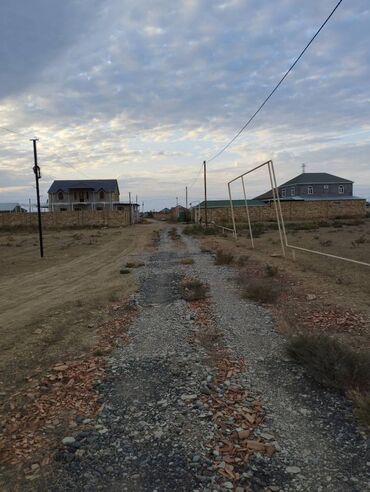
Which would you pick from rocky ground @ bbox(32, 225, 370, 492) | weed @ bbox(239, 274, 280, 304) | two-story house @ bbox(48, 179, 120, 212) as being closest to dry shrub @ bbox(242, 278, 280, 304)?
weed @ bbox(239, 274, 280, 304)

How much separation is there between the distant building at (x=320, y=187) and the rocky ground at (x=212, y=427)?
78356 millimetres

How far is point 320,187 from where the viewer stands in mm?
82625

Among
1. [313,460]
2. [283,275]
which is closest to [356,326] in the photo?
[313,460]

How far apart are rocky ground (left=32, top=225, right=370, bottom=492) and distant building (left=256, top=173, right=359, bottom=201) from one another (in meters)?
78.4

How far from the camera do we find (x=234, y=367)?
5.52 meters

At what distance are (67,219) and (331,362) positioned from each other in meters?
59.0

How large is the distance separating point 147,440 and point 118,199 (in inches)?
3683

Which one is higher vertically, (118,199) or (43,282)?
(118,199)

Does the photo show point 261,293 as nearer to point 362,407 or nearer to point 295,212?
point 362,407

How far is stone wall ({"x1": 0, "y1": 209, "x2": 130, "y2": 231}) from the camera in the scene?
59156 mm

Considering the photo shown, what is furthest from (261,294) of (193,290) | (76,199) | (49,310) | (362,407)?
(76,199)

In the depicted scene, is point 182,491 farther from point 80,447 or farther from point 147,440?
point 80,447

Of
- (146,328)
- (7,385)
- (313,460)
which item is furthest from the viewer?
(146,328)

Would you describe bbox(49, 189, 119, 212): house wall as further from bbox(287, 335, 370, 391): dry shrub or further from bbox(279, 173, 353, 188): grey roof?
bbox(287, 335, 370, 391): dry shrub
